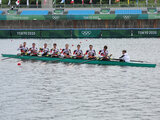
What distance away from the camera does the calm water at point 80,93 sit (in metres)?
17.9

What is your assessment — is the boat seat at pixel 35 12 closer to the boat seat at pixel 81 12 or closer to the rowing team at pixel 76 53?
the boat seat at pixel 81 12

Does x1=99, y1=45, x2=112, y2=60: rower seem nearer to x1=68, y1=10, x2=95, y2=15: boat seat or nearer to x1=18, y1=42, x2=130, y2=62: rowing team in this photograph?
x1=18, y1=42, x2=130, y2=62: rowing team

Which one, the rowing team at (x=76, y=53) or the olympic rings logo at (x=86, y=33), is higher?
the olympic rings logo at (x=86, y=33)

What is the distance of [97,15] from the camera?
77.6m

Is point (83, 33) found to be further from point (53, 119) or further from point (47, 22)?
point (53, 119)

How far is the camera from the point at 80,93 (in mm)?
22125

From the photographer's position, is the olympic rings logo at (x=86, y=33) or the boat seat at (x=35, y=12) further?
the boat seat at (x=35, y=12)

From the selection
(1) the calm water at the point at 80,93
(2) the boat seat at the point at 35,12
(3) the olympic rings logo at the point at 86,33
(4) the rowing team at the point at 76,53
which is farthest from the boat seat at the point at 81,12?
(1) the calm water at the point at 80,93

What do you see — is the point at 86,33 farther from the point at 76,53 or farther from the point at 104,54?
the point at 104,54

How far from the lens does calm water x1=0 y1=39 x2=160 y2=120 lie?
17852mm

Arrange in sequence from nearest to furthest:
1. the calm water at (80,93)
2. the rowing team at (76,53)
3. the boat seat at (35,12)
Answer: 1. the calm water at (80,93)
2. the rowing team at (76,53)
3. the boat seat at (35,12)

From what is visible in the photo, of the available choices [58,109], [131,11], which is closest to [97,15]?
[131,11]

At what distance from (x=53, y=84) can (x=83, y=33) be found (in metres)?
43.2

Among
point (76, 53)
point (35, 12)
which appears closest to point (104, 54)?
point (76, 53)
